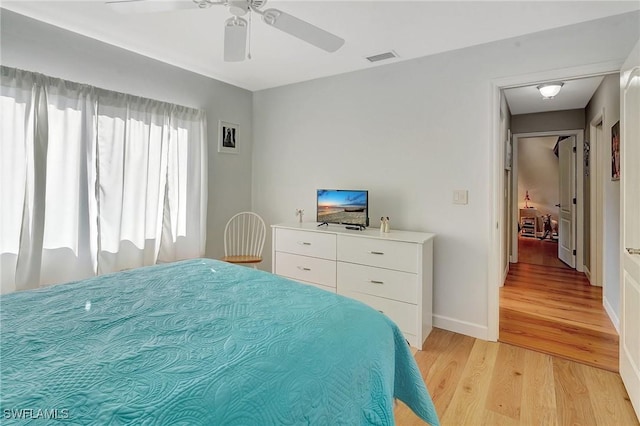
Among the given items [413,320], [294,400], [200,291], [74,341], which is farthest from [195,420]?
[413,320]

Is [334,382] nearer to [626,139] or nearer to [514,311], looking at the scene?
[626,139]

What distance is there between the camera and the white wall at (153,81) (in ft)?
7.95

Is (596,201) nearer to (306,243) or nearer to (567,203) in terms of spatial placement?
(567,203)

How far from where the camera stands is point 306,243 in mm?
3242

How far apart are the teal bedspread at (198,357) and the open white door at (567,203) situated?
4956 mm

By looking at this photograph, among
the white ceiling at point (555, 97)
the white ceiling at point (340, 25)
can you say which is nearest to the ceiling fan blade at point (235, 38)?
the white ceiling at point (340, 25)

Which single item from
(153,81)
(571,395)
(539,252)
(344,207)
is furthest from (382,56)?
(539,252)

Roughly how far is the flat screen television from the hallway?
157 centimetres

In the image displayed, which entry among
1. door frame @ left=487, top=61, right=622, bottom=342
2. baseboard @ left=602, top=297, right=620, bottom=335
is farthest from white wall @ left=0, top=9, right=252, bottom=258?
baseboard @ left=602, top=297, right=620, bottom=335

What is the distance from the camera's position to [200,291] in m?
1.53

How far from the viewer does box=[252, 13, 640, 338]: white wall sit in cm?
254

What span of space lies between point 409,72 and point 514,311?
8.42 feet

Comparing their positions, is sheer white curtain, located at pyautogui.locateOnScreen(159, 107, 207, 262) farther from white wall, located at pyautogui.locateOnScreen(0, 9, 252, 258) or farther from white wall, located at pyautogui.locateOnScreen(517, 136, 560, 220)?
white wall, located at pyautogui.locateOnScreen(517, 136, 560, 220)

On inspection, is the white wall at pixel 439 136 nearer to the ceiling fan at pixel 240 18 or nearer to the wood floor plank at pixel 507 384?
the wood floor plank at pixel 507 384
